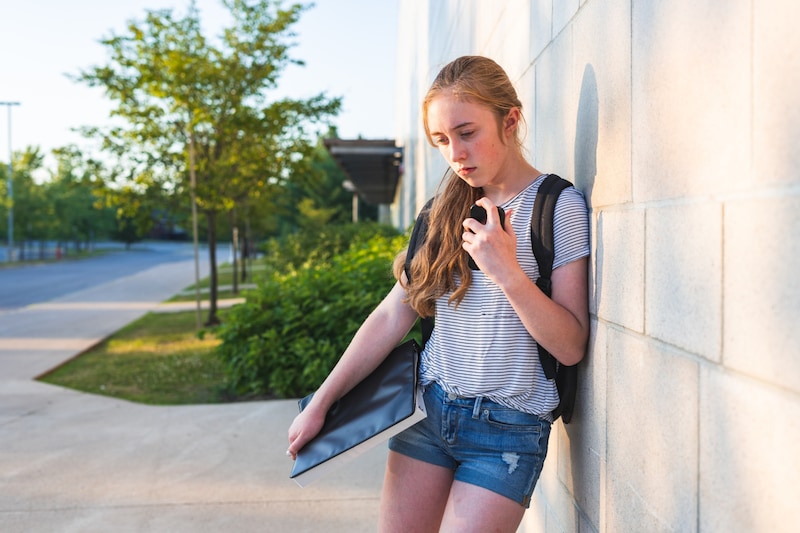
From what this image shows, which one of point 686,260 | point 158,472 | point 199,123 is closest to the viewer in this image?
point 686,260

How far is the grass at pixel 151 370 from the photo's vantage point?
7090 mm

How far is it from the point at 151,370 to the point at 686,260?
770 centimetres

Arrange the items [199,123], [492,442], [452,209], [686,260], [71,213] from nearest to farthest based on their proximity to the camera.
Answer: [686,260] < [492,442] < [452,209] < [199,123] < [71,213]

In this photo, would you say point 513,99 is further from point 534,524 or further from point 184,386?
point 184,386

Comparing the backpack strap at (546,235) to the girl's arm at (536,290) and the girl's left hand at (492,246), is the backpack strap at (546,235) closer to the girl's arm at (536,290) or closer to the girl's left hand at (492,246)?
the girl's arm at (536,290)

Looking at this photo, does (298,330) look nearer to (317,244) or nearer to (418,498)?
(418,498)

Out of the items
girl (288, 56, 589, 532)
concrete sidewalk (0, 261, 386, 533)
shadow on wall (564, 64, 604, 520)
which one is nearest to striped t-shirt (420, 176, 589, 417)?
girl (288, 56, 589, 532)

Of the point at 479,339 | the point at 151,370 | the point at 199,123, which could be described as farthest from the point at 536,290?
the point at 199,123

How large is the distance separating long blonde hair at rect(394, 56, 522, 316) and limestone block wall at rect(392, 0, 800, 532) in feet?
0.90

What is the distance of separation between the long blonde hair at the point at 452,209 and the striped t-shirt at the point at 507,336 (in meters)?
0.05

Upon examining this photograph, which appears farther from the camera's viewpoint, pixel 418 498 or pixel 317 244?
pixel 317 244

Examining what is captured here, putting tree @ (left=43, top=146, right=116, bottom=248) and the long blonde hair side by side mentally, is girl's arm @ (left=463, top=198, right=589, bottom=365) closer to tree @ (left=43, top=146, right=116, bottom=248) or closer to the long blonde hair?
the long blonde hair

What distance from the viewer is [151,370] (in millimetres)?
8375

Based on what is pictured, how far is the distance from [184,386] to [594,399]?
237 inches
